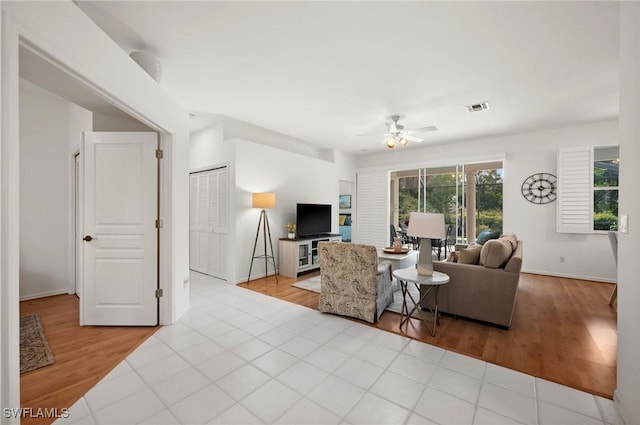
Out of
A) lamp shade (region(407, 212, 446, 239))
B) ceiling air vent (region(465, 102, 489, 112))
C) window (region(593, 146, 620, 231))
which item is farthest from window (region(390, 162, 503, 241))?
lamp shade (region(407, 212, 446, 239))

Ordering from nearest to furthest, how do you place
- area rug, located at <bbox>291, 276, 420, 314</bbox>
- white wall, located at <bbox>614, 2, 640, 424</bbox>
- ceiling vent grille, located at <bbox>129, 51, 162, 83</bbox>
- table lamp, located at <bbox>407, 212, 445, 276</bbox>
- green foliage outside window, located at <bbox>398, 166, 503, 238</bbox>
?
white wall, located at <bbox>614, 2, 640, 424</bbox>
ceiling vent grille, located at <bbox>129, 51, 162, 83</bbox>
table lamp, located at <bbox>407, 212, 445, 276</bbox>
area rug, located at <bbox>291, 276, 420, 314</bbox>
green foliage outside window, located at <bbox>398, 166, 503, 238</bbox>

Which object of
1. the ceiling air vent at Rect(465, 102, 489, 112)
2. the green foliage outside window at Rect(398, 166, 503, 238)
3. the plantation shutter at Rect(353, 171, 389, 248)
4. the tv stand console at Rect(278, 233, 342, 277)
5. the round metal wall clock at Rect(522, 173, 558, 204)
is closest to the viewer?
the ceiling air vent at Rect(465, 102, 489, 112)

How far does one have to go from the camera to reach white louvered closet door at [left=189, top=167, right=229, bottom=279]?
4902mm

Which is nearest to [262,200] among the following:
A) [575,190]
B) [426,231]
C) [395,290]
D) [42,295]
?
[395,290]

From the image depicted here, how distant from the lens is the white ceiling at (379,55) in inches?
86.1

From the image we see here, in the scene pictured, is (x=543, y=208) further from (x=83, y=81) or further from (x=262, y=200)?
(x=83, y=81)

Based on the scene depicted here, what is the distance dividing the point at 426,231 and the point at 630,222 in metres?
1.41

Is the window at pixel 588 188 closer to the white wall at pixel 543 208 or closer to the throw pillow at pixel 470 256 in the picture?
the white wall at pixel 543 208

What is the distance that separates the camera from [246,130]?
5.31 m

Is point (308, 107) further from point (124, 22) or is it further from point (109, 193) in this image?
point (109, 193)

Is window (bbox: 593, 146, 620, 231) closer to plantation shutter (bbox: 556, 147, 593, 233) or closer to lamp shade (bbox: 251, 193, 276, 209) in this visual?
plantation shutter (bbox: 556, 147, 593, 233)

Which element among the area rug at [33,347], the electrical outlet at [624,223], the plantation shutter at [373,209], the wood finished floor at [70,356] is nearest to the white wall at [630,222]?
the electrical outlet at [624,223]

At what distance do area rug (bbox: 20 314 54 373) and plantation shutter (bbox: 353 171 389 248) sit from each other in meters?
6.20

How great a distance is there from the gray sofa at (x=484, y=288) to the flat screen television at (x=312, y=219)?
9.15ft
